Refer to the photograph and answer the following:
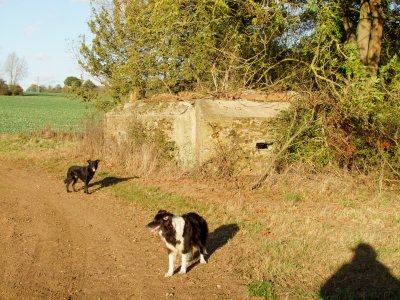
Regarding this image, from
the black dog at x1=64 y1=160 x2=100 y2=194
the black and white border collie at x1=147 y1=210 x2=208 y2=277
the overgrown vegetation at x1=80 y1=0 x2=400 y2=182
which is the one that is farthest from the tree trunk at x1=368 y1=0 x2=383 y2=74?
the black and white border collie at x1=147 y1=210 x2=208 y2=277

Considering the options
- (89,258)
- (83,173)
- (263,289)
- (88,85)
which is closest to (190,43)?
(83,173)

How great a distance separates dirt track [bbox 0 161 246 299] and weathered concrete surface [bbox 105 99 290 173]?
3383 mm

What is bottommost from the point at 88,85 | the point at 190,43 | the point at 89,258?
the point at 89,258

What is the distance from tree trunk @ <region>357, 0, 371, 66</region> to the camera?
1358 cm

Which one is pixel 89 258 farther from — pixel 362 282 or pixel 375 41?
pixel 375 41

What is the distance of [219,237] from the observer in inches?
328

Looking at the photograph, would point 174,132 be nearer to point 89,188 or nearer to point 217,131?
point 217,131

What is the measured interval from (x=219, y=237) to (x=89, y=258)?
8.20 feet

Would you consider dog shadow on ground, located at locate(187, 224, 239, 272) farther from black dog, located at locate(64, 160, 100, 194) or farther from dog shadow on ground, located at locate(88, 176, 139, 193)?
dog shadow on ground, located at locate(88, 176, 139, 193)

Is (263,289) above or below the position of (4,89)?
below

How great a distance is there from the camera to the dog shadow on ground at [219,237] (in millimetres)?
7641

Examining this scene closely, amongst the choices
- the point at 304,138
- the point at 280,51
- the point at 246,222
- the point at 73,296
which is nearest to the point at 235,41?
the point at 280,51

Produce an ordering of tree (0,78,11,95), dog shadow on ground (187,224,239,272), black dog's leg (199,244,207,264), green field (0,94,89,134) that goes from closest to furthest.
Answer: black dog's leg (199,244,207,264) → dog shadow on ground (187,224,239,272) → green field (0,94,89,134) → tree (0,78,11,95)

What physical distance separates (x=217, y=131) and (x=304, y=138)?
8.47 feet
